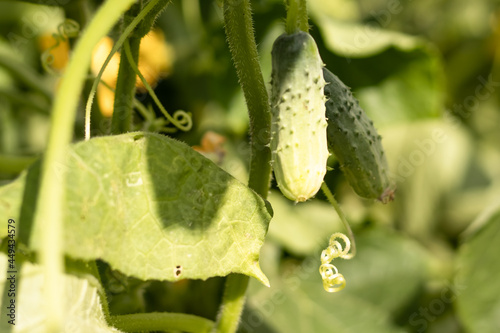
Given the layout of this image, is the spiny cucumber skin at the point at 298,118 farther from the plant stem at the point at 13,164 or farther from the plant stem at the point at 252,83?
the plant stem at the point at 13,164

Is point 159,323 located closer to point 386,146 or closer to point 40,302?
point 40,302

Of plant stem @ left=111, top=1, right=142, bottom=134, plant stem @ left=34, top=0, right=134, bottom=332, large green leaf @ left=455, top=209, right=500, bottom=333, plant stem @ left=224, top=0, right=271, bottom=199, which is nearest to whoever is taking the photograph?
plant stem @ left=34, top=0, right=134, bottom=332

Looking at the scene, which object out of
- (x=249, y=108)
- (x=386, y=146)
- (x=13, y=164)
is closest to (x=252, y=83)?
(x=249, y=108)

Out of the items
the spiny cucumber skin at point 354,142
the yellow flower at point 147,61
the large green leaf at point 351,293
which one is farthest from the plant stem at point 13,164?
the spiny cucumber skin at point 354,142

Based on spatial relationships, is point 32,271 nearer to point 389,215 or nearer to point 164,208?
point 164,208

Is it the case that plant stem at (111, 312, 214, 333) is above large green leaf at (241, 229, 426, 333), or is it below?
below

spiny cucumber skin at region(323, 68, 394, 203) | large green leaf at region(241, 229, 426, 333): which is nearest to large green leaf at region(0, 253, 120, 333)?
spiny cucumber skin at region(323, 68, 394, 203)

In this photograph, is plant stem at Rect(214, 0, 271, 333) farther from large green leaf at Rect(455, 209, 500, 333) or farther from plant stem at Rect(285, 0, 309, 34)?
large green leaf at Rect(455, 209, 500, 333)

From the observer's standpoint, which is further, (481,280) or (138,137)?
(481,280)
